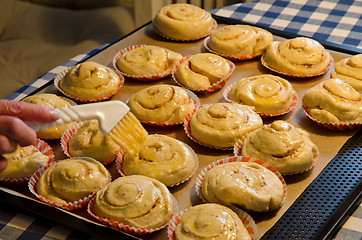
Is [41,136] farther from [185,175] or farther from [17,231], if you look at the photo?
[185,175]

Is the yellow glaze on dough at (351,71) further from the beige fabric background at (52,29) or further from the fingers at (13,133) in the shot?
the beige fabric background at (52,29)

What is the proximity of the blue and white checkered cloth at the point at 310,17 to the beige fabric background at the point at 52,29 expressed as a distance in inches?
79.7

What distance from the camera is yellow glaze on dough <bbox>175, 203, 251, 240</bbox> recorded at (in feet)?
5.51

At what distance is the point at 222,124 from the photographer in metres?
2.28

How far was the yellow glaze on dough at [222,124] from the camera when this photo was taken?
225cm

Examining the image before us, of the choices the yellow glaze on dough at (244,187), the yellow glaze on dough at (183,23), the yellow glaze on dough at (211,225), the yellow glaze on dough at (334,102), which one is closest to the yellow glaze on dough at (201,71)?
the yellow glaze on dough at (183,23)

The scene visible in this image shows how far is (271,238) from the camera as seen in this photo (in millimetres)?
1804

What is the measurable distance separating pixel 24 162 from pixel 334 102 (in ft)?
4.66

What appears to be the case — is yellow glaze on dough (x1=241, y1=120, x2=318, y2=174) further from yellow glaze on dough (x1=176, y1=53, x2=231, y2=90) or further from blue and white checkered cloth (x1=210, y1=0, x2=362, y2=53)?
blue and white checkered cloth (x1=210, y1=0, x2=362, y2=53)

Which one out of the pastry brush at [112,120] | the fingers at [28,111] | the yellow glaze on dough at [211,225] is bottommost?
the yellow glaze on dough at [211,225]

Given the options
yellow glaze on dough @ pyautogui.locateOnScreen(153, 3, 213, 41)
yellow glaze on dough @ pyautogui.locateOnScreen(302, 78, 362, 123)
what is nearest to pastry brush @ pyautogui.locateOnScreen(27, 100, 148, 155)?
yellow glaze on dough @ pyautogui.locateOnScreen(302, 78, 362, 123)

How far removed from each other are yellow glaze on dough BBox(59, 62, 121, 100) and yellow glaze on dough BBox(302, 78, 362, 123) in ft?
3.28

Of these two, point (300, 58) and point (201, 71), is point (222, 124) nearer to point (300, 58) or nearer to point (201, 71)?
point (201, 71)

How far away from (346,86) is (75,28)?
3.60 m
